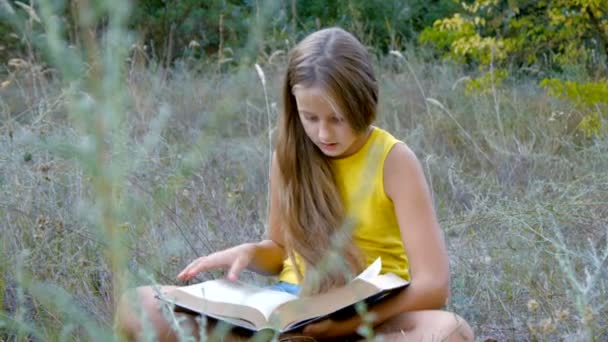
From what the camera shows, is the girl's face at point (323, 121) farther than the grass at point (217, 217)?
Yes

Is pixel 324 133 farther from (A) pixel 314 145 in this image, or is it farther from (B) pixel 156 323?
(B) pixel 156 323

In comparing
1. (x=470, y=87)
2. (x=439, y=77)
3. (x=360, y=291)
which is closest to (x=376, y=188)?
(x=360, y=291)

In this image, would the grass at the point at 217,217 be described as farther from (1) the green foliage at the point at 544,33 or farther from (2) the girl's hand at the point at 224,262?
(1) the green foliage at the point at 544,33

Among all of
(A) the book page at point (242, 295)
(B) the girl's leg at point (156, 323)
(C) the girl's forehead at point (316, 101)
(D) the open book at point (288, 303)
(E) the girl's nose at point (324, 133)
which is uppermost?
(C) the girl's forehead at point (316, 101)

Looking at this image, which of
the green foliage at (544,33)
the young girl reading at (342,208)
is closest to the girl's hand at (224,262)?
the young girl reading at (342,208)

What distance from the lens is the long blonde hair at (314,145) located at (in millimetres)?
2354

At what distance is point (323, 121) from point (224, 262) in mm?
395

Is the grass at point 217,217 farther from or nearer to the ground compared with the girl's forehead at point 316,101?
nearer to the ground

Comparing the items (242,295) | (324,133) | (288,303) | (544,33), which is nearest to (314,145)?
(324,133)

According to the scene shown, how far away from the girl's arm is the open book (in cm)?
6

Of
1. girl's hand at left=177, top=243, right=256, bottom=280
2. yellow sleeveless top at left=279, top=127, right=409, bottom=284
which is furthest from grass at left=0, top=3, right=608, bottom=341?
yellow sleeveless top at left=279, top=127, right=409, bottom=284

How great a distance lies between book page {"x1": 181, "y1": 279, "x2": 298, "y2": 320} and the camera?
208 cm

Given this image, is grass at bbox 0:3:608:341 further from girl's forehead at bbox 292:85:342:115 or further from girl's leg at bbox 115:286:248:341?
girl's forehead at bbox 292:85:342:115

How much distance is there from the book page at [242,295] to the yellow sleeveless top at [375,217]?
218mm
